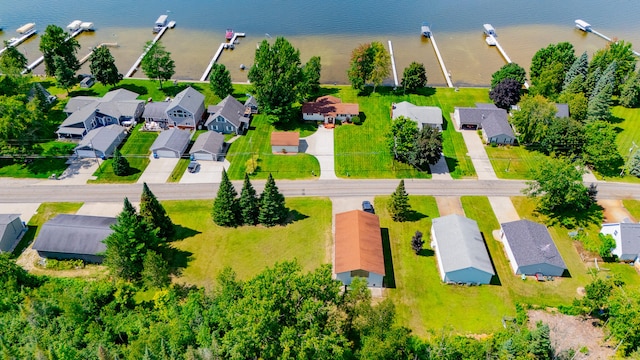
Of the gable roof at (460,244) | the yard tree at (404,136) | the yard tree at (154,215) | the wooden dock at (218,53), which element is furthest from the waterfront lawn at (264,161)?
the wooden dock at (218,53)

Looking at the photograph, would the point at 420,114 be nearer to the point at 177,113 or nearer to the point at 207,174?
the point at 207,174

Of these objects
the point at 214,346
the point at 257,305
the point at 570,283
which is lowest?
the point at 570,283

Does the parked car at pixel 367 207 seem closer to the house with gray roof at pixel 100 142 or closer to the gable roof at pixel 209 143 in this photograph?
the gable roof at pixel 209 143

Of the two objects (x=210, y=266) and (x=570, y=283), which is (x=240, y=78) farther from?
(x=570, y=283)

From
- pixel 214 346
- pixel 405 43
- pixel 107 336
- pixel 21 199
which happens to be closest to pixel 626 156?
pixel 405 43

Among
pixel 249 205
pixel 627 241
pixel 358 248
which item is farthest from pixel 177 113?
pixel 627 241

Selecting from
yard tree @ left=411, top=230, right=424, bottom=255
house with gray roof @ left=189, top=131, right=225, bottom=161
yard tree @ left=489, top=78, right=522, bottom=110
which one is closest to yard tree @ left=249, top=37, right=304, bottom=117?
house with gray roof @ left=189, top=131, right=225, bottom=161

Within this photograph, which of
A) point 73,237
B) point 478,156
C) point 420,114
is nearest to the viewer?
point 73,237
